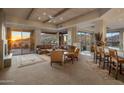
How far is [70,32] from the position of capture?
10.8m

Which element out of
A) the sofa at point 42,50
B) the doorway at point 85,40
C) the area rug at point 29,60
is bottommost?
the area rug at point 29,60

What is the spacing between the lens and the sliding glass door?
10770 millimetres

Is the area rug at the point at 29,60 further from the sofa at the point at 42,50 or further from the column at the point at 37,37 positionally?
the column at the point at 37,37

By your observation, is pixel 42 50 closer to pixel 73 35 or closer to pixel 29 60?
pixel 73 35

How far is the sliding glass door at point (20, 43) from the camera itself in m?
10.8

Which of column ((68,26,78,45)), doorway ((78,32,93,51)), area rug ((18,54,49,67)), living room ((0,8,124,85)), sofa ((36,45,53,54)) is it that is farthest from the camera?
doorway ((78,32,93,51))

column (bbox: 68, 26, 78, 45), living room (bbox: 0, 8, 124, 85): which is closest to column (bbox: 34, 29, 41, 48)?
living room (bbox: 0, 8, 124, 85)

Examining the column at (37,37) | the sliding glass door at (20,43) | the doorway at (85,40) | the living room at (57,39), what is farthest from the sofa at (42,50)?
the doorway at (85,40)

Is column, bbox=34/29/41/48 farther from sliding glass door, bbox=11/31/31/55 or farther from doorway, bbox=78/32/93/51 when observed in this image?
doorway, bbox=78/32/93/51

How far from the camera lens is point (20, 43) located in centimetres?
1116
